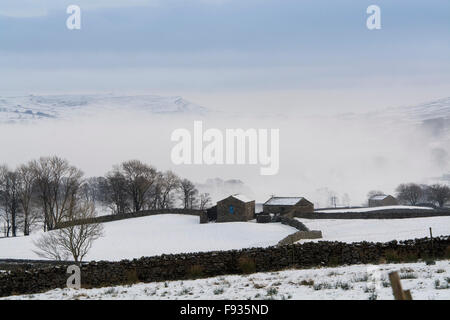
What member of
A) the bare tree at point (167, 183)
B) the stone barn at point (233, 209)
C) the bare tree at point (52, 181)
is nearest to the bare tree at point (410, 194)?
the bare tree at point (167, 183)

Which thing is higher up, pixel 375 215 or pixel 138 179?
pixel 138 179

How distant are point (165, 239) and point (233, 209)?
1690cm

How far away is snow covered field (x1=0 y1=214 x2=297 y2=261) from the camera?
46.0m

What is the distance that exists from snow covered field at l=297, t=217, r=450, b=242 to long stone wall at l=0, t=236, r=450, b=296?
1972 cm

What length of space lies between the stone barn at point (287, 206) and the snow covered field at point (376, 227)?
935cm

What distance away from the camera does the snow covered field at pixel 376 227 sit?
147 ft

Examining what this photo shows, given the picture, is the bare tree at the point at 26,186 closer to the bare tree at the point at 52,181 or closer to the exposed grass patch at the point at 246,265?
the bare tree at the point at 52,181

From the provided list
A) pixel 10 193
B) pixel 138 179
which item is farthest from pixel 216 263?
pixel 10 193

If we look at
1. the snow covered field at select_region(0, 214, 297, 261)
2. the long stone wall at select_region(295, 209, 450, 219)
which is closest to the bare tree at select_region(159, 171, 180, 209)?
the snow covered field at select_region(0, 214, 297, 261)

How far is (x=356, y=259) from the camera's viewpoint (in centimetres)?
2311

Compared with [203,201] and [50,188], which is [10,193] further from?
[203,201]

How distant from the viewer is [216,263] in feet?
76.5

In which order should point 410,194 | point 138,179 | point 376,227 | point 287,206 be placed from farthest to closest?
point 410,194, point 138,179, point 287,206, point 376,227
